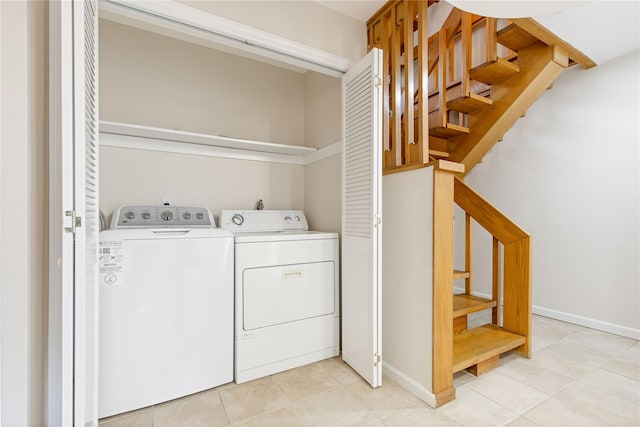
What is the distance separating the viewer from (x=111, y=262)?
4.82 feet

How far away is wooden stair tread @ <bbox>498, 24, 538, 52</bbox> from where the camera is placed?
2.05 metres

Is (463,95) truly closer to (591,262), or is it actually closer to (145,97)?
(591,262)

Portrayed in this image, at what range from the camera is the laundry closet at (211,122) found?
2174mm

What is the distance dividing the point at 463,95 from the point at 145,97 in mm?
2475

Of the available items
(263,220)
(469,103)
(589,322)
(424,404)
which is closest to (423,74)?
(469,103)

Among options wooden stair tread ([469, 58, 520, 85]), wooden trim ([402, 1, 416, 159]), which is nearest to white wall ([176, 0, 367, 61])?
wooden trim ([402, 1, 416, 159])

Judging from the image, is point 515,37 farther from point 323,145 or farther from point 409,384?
point 409,384

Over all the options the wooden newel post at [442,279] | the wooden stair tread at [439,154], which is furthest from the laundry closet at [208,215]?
the wooden stair tread at [439,154]

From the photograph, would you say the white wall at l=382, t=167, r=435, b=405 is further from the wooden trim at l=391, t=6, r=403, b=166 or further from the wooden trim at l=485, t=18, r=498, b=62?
the wooden trim at l=485, t=18, r=498, b=62

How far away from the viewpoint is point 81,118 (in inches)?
36.3

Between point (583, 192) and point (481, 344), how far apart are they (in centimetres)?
181

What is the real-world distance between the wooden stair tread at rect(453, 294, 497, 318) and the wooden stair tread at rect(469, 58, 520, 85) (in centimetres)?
176

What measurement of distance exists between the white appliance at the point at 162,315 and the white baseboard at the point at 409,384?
3.26ft
